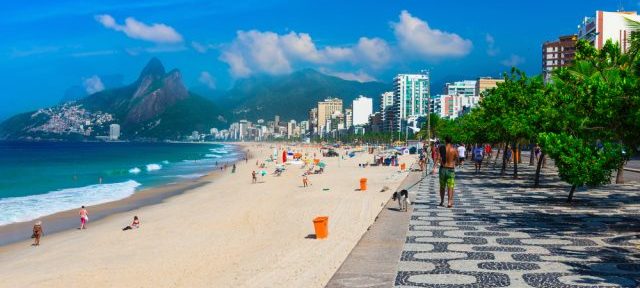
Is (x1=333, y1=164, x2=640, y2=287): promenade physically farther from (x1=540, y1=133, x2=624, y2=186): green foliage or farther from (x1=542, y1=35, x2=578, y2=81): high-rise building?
(x1=542, y1=35, x2=578, y2=81): high-rise building

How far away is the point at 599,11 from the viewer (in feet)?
295

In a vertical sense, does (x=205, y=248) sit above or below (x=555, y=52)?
below

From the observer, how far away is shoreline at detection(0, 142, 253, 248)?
2006 centimetres

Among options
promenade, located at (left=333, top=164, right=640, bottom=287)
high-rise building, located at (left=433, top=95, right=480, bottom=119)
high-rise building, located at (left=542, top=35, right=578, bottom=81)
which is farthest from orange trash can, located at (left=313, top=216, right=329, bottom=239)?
high-rise building, located at (left=433, top=95, right=480, bottom=119)

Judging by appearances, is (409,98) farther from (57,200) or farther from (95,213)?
(95,213)

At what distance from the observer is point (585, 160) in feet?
45.2

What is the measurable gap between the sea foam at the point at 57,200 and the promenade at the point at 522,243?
17.7m

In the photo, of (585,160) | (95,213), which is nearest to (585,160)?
(585,160)

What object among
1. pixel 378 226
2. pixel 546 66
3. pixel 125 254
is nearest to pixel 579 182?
pixel 378 226

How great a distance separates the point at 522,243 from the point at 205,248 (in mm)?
7383

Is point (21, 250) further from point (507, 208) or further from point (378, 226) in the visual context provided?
point (507, 208)

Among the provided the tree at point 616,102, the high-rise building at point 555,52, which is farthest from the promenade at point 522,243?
the high-rise building at point 555,52

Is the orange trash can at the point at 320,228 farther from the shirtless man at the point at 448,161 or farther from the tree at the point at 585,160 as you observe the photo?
the tree at the point at 585,160

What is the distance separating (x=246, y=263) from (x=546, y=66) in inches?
5153
